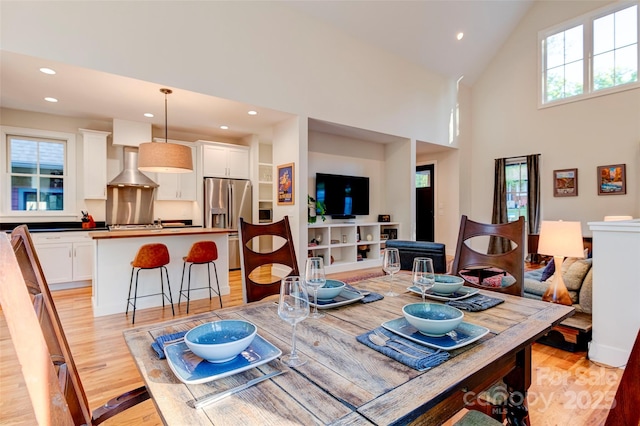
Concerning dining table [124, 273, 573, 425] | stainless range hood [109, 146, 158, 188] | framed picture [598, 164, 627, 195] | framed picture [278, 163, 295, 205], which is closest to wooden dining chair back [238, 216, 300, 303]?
dining table [124, 273, 573, 425]

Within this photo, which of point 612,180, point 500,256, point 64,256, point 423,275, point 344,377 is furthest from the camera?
point 612,180

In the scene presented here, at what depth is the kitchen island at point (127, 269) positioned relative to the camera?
3365 mm

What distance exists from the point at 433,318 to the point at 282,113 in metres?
4.02

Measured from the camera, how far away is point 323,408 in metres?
0.68

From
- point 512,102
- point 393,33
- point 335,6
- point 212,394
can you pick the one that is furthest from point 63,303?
point 512,102

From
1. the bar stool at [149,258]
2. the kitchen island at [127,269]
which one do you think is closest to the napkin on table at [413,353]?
the bar stool at [149,258]

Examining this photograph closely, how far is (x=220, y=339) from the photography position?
3.08ft

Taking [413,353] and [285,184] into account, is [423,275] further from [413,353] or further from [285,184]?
[285,184]

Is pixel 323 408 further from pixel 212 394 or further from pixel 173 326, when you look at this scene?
pixel 173 326

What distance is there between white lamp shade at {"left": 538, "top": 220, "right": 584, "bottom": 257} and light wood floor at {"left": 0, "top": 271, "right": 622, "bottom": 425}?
80 cm

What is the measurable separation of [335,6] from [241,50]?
1.65m

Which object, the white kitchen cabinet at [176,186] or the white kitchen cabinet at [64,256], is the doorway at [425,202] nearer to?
the white kitchen cabinet at [176,186]

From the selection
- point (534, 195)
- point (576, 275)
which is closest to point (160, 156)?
point (576, 275)

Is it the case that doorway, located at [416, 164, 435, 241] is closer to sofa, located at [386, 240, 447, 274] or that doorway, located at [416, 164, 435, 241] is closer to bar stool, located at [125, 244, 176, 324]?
sofa, located at [386, 240, 447, 274]
